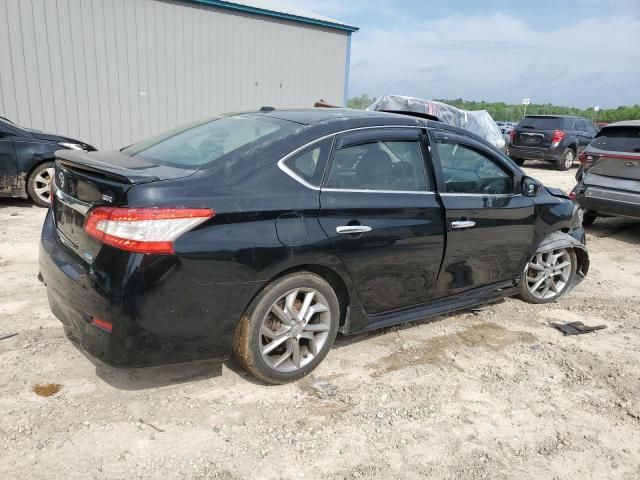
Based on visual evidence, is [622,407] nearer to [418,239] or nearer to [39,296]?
[418,239]

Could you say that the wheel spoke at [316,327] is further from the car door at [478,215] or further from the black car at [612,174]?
the black car at [612,174]

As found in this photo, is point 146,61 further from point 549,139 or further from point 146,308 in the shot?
point 549,139

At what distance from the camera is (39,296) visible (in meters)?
4.31

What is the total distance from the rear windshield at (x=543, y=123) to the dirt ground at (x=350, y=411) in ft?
43.5

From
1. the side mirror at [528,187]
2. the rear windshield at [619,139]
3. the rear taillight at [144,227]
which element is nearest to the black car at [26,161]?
the rear taillight at [144,227]

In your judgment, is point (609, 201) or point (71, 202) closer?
point (71, 202)

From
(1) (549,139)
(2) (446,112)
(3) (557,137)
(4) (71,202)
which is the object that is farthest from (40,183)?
(3) (557,137)

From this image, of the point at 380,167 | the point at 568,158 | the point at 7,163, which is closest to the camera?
the point at 380,167

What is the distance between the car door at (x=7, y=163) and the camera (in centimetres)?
721

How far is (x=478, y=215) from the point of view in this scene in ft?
12.9

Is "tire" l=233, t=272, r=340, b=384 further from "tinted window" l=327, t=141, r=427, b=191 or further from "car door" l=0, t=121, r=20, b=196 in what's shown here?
"car door" l=0, t=121, r=20, b=196

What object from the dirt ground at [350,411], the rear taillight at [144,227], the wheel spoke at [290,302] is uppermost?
the rear taillight at [144,227]

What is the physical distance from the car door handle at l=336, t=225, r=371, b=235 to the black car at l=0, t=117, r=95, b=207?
5.82m

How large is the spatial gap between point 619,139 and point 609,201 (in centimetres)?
91
